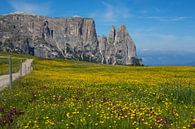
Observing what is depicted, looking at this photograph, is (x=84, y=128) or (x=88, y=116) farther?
(x=88, y=116)

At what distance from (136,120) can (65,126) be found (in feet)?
7.70

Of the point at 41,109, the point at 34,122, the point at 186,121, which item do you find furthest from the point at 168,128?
the point at 41,109

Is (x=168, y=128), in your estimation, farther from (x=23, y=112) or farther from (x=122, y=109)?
(x=23, y=112)

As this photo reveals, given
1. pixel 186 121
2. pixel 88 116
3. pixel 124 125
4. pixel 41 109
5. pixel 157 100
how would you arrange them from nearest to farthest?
pixel 124 125 < pixel 186 121 < pixel 88 116 < pixel 41 109 < pixel 157 100

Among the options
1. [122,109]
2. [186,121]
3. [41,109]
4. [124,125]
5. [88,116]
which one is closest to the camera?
[124,125]

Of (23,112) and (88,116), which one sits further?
(23,112)

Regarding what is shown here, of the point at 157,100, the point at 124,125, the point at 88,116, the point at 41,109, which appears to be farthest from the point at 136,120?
the point at 157,100

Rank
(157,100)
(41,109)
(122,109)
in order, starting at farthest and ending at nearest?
(157,100) < (41,109) < (122,109)

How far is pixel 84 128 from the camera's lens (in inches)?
400

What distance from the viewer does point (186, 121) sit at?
35.8 feet

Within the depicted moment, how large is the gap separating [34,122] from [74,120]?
1.45 metres

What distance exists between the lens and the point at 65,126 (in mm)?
10492

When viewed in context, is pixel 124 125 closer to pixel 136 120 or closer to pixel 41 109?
pixel 136 120

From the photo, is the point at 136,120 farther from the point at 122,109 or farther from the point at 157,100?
the point at 157,100
